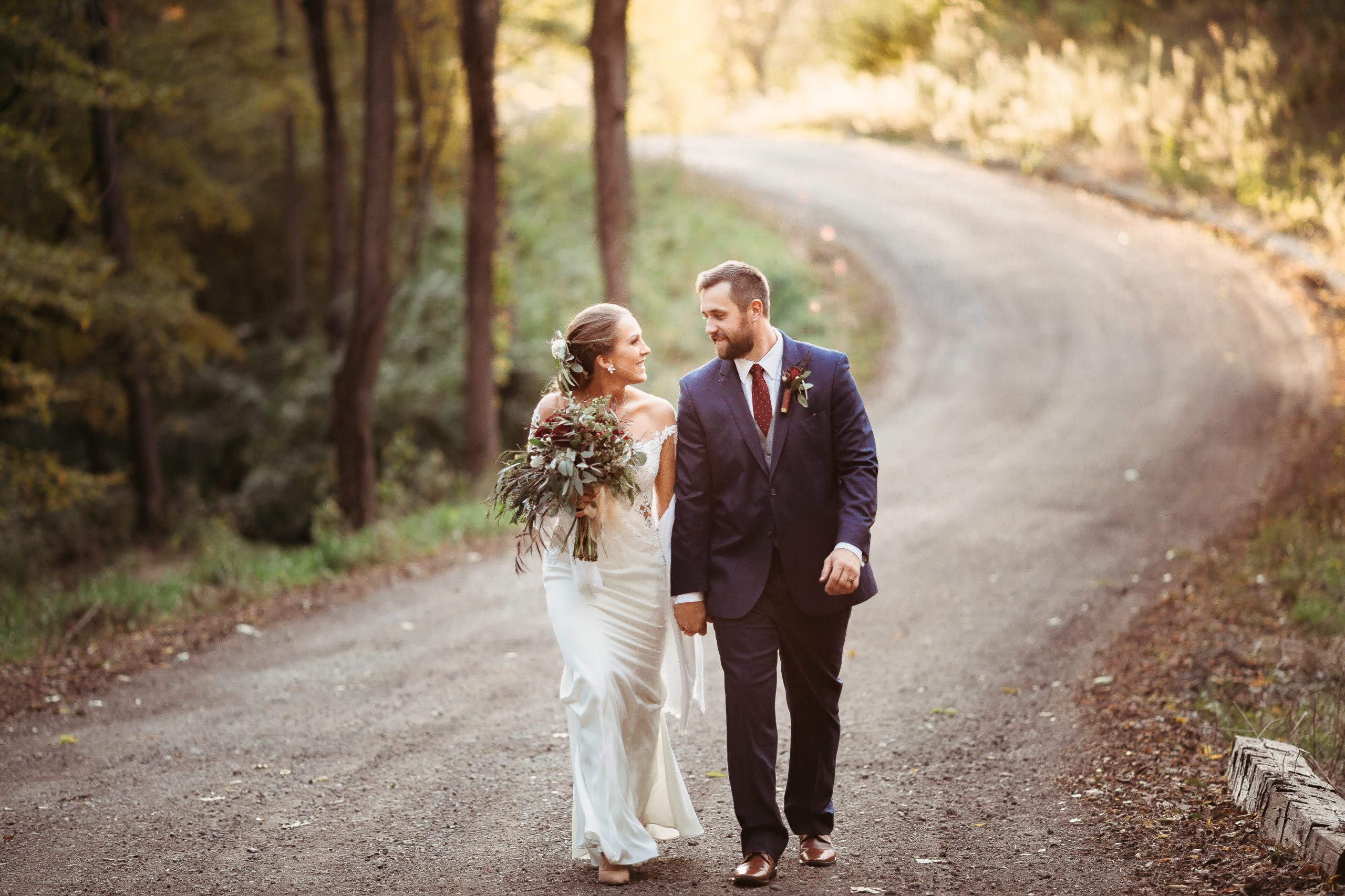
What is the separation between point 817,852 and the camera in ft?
16.1

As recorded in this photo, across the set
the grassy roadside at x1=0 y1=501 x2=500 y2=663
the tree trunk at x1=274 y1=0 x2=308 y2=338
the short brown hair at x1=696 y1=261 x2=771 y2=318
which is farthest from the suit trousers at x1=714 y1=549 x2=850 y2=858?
the tree trunk at x1=274 y1=0 x2=308 y2=338

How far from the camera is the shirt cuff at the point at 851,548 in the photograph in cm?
461

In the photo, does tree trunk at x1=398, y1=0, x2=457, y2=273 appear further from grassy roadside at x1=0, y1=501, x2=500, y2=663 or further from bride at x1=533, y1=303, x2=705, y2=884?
bride at x1=533, y1=303, x2=705, y2=884

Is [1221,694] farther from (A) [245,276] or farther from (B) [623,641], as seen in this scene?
(A) [245,276]

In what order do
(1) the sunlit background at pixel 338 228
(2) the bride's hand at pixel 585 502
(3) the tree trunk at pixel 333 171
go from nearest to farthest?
(2) the bride's hand at pixel 585 502
(1) the sunlit background at pixel 338 228
(3) the tree trunk at pixel 333 171

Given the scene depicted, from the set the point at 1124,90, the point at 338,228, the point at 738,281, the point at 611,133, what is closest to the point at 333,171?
the point at 338,228

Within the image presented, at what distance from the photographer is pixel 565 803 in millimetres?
5855

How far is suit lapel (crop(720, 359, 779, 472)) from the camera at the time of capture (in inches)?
190

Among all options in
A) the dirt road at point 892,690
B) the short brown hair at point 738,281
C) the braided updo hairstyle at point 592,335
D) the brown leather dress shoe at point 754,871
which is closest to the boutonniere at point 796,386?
the short brown hair at point 738,281

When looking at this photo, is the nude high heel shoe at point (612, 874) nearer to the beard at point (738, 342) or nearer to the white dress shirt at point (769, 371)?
the white dress shirt at point (769, 371)

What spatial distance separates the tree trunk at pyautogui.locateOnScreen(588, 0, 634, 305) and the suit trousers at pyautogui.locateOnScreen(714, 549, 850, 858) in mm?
10281

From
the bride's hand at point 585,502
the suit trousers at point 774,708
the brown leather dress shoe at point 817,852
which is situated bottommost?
the brown leather dress shoe at point 817,852

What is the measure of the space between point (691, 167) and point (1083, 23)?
9.95 meters

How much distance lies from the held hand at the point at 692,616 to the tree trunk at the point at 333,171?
1360cm
